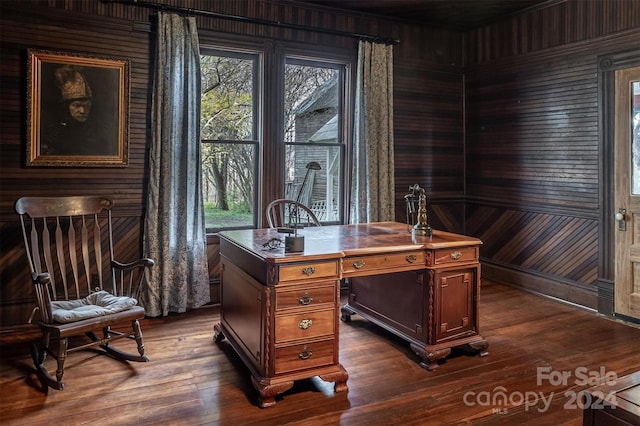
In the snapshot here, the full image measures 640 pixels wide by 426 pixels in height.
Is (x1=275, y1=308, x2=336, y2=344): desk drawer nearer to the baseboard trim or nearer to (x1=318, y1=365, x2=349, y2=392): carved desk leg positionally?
(x1=318, y1=365, x2=349, y2=392): carved desk leg

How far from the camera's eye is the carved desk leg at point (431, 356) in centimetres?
296

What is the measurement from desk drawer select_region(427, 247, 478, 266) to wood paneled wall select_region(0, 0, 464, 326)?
6.83 ft

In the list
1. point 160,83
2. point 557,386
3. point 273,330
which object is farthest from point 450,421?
point 160,83

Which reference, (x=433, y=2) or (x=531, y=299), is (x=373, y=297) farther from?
(x=433, y=2)

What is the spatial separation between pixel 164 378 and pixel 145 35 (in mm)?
2751

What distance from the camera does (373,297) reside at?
362 cm

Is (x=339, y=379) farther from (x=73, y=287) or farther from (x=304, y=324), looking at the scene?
(x=73, y=287)

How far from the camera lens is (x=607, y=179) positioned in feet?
13.4

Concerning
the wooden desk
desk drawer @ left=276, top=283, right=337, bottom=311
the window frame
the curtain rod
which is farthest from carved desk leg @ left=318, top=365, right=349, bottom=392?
the curtain rod

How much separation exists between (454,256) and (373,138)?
6.84ft

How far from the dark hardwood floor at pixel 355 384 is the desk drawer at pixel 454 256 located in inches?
25.4

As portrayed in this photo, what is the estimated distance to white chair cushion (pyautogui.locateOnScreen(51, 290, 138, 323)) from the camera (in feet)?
9.08

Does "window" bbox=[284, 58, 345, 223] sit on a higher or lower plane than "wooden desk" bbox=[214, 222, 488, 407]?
higher

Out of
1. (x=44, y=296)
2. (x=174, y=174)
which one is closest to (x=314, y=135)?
(x=174, y=174)
